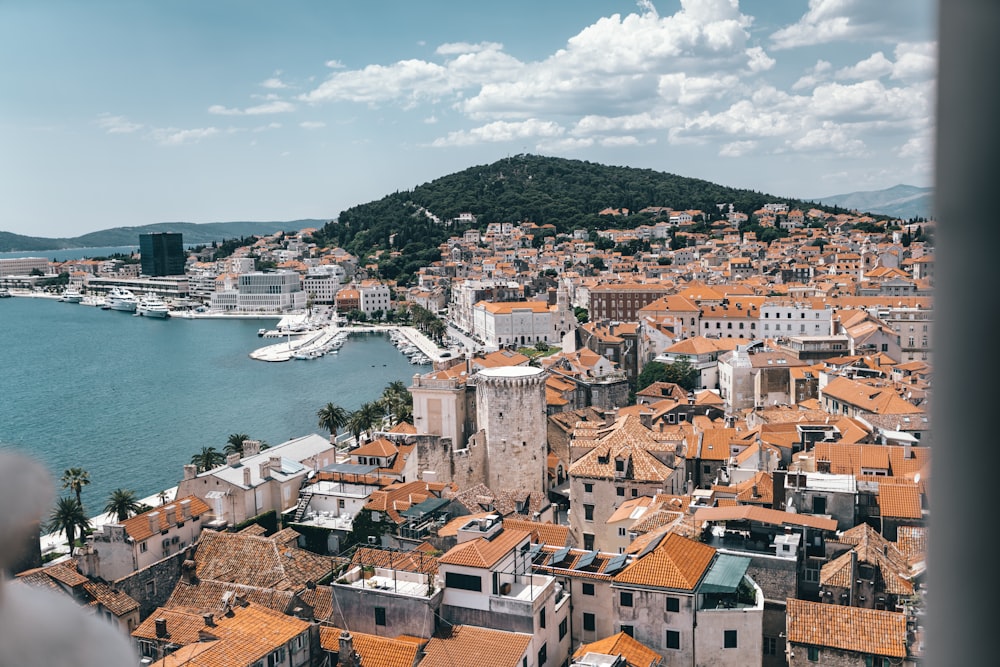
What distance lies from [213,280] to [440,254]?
65.9 ft

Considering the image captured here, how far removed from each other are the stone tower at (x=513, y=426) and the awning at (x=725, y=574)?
6.62 metres

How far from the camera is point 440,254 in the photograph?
74562mm

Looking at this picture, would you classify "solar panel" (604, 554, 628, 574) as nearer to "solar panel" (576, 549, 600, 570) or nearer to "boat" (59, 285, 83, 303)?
"solar panel" (576, 549, 600, 570)

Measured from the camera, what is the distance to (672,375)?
24547mm

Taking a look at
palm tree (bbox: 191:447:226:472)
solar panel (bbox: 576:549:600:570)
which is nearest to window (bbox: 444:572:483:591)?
solar panel (bbox: 576:549:600:570)

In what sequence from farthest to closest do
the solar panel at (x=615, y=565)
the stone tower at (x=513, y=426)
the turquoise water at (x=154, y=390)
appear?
the turquoise water at (x=154, y=390) < the stone tower at (x=513, y=426) < the solar panel at (x=615, y=565)

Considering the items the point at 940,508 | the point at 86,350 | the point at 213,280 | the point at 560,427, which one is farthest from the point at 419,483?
the point at 213,280

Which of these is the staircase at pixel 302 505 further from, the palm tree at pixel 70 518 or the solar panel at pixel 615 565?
the solar panel at pixel 615 565

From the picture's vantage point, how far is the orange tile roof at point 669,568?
834 centimetres

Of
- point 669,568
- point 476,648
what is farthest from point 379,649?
point 669,568

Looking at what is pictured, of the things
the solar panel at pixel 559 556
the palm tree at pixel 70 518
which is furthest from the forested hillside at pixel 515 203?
the solar panel at pixel 559 556

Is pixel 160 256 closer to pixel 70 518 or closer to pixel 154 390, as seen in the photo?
pixel 154 390

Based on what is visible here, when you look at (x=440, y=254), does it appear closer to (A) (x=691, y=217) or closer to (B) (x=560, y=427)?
(A) (x=691, y=217)

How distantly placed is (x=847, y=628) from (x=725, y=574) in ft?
3.77
